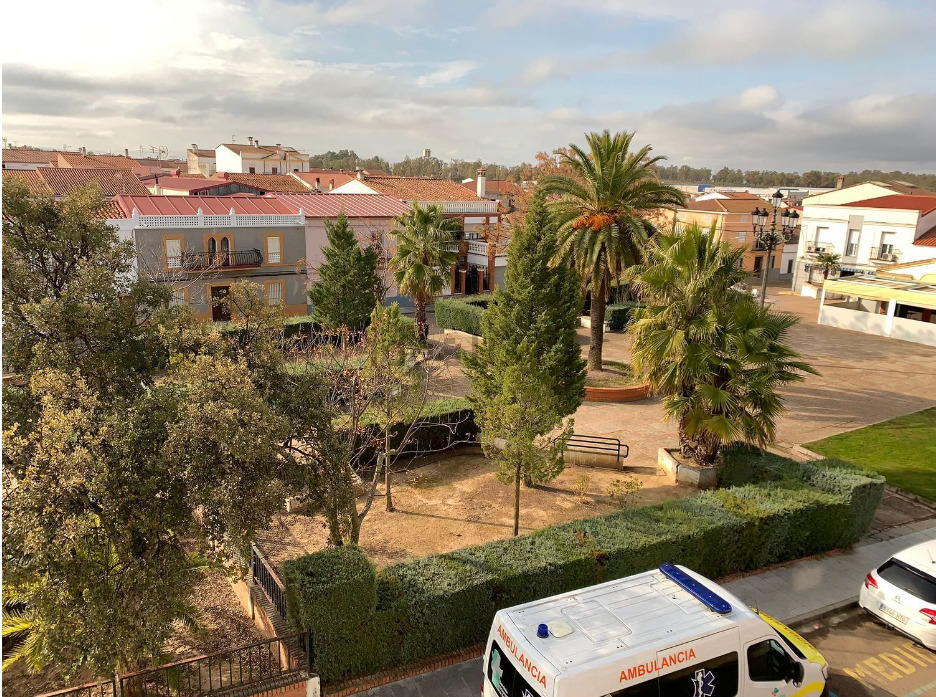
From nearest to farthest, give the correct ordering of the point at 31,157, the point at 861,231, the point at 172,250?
1. the point at 172,250
2. the point at 861,231
3. the point at 31,157

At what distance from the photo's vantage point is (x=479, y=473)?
18.0 m

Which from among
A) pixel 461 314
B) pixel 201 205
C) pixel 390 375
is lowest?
pixel 461 314

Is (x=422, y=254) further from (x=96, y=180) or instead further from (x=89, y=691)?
(x=96, y=180)

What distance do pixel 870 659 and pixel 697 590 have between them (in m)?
4.64

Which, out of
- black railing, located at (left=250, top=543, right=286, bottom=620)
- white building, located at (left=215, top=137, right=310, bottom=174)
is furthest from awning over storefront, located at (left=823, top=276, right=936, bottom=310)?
white building, located at (left=215, top=137, right=310, bottom=174)

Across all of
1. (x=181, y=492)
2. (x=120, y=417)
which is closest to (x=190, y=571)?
(x=181, y=492)

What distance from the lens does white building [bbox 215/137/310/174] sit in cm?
8169

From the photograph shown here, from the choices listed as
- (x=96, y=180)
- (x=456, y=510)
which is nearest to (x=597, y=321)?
(x=456, y=510)

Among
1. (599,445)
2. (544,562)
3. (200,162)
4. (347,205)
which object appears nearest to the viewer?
(544,562)

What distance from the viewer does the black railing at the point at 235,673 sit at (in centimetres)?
816

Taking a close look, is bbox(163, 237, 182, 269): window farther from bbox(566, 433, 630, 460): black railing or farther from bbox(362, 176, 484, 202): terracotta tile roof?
bbox(566, 433, 630, 460): black railing

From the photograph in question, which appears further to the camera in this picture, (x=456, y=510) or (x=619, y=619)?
(x=456, y=510)

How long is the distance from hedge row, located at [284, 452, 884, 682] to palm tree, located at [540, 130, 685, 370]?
10.7 meters

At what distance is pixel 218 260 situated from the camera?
102 ft
